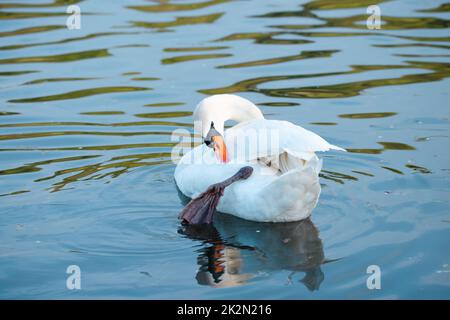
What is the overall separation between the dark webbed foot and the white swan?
8 centimetres

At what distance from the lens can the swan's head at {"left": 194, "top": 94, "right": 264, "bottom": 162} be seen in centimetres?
761

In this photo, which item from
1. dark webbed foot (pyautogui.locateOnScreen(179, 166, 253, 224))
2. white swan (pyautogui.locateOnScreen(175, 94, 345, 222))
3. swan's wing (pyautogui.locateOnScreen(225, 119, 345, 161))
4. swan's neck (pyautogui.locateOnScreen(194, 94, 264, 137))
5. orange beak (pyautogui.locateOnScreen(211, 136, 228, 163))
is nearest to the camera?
white swan (pyautogui.locateOnScreen(175, 94, 345, 222))

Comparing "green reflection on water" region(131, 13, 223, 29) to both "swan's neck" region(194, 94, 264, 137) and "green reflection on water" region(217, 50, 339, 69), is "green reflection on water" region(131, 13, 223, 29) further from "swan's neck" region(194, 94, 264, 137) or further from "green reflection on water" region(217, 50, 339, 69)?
"swan's neck" region(194, 94, 264, 137)

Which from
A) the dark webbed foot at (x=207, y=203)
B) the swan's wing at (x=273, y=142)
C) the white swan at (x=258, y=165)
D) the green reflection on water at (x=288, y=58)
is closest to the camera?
the white swan at (x=258, y=165)

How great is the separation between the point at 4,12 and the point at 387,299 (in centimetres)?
1125

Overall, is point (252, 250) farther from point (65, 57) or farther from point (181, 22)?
point (181, 22)

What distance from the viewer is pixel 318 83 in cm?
1163

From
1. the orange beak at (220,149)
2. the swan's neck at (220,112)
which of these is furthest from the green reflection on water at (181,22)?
the orange beak at (220,149)

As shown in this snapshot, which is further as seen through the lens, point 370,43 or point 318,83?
point 370,43

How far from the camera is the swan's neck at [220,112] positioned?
805 centimetres

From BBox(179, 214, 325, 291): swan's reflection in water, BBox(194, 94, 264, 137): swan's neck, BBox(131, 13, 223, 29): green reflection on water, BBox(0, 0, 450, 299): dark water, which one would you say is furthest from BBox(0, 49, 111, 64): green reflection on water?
BBox(179, 214, 325, 291): swan's reflection in water

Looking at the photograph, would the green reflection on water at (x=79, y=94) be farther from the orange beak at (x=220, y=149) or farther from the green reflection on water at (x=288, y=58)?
the orange beak at (x=220, y=149)
